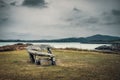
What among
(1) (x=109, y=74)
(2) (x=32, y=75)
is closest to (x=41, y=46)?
(2) (x=32, y=75)

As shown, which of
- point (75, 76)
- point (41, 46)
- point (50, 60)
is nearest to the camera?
point (75, 76)

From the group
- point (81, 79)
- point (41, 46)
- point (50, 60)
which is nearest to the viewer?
point (81, 79)

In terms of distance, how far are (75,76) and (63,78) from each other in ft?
2.34

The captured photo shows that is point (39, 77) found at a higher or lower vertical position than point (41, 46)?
lower

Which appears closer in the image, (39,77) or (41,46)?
(39,77)

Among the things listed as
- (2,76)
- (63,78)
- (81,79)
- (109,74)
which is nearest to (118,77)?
(109,74)

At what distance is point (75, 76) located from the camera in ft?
33.9

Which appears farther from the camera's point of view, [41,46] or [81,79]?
[41,46]

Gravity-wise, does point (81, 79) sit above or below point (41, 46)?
below

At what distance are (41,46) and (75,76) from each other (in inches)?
245

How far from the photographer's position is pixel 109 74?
10828 millimetres

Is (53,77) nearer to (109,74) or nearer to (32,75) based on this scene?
(32,75)

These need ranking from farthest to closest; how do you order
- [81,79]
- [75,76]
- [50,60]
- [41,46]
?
1. [41,46]
2. [50,60]
3. [75,76]
4. [81,79]

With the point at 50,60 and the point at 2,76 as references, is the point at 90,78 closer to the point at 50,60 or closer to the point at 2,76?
the point at 2,76
